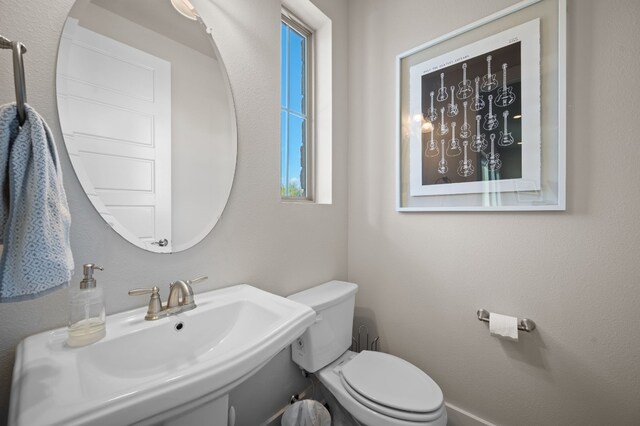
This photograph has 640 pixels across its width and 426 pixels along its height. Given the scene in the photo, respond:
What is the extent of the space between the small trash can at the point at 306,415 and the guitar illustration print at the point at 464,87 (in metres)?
1.59

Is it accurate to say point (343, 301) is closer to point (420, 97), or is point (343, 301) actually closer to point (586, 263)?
point (586, 263)

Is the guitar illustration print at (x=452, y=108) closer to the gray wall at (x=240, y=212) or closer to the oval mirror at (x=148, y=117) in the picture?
the gray wall at (x=240, y=212)

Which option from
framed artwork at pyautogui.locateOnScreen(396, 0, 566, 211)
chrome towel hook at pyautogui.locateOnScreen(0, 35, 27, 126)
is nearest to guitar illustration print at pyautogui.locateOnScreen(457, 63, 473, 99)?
framed artwork at pyautogui.locateOnScreen(396, 0, 566, 211)

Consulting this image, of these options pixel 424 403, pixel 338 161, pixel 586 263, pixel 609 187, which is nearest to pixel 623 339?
pixel 586 263

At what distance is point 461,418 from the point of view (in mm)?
1296

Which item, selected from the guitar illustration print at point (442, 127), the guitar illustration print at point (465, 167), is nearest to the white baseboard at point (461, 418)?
the guitar illustration print at point (465, 167)

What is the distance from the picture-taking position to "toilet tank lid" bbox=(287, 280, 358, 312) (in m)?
1.22

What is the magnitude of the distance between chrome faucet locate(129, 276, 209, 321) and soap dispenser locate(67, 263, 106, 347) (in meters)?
0.10

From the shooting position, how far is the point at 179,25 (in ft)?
3.17

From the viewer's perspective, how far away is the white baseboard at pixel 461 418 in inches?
49.1

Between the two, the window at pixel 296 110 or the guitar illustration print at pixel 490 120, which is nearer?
the guitar illustration print at pixel 490 120

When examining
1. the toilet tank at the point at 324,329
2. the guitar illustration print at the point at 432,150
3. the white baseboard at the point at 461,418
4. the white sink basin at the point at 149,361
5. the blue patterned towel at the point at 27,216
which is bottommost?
the white baseboard at the point at 461,418

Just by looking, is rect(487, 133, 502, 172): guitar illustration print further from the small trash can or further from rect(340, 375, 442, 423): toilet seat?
the small trash can

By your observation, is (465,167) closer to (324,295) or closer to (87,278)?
(324,295)
